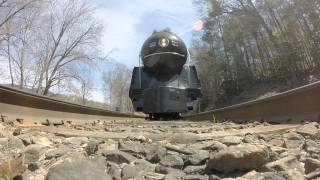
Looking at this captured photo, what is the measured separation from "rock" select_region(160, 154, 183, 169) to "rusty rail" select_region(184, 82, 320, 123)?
87.9 inches

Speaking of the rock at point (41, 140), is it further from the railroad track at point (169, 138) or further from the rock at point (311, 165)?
the rock at point (311, 165)

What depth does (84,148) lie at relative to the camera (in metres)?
3.43

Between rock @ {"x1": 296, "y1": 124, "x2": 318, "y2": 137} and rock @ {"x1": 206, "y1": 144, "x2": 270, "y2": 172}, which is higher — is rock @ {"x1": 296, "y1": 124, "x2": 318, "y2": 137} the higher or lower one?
the higher one

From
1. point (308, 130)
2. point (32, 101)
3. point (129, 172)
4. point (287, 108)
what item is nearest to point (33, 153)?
point (129, 172)

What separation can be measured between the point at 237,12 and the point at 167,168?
37.1 metres

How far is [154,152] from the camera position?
A: 339 centimetres

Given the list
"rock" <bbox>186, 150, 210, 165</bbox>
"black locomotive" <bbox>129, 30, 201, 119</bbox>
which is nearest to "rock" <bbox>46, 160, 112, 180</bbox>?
"rock" <bbox>186, 150, 210, 165</bbox>

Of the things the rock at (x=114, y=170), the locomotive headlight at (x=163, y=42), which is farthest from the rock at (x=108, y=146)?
the locomotive headlight at (x=163, y=42)

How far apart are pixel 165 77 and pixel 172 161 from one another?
10120 millimetres

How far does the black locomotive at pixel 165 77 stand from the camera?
12578mm

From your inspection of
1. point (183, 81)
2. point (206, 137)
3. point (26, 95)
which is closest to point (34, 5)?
point (183, 81)

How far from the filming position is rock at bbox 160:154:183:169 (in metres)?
3.07

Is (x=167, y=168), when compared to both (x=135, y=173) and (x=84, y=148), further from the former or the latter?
(x=84, y=148)

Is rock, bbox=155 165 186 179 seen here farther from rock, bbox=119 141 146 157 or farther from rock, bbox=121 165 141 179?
rock, bbox=119 141 146 157
